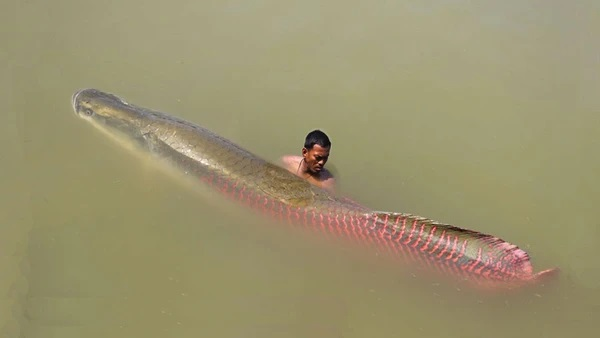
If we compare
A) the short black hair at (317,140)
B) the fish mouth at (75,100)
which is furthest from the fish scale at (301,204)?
the short black hair at (317,140)

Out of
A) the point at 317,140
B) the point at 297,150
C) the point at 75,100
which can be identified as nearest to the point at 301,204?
the point at 317,140

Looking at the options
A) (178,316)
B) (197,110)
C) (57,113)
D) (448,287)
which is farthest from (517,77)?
(57,113)

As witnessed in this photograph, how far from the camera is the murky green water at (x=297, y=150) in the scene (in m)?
3.09

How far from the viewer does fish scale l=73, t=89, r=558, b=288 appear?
3012mm

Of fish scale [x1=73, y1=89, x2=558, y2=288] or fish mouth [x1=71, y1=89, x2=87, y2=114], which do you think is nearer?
fish scale [x1=73, y1=89, x2=558, y2=288]

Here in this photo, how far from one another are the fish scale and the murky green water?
0.45ft

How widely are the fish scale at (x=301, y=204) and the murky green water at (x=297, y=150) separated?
14 centimetres

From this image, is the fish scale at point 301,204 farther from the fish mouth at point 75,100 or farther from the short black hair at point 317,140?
the short black hair at point 317,140

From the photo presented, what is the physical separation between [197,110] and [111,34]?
1.24 m

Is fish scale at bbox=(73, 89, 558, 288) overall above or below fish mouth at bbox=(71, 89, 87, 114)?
below

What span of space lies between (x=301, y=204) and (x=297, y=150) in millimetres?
817

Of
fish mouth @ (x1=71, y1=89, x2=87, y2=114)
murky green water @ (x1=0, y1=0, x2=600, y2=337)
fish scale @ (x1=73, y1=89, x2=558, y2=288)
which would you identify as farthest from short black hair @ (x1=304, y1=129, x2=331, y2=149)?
fish mouth @ (x1=71, y1=89, x2=87, y2=114)

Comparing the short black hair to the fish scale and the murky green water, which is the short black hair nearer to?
the fish scale

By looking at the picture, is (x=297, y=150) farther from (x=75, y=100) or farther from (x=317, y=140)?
(x=75, y=100)
